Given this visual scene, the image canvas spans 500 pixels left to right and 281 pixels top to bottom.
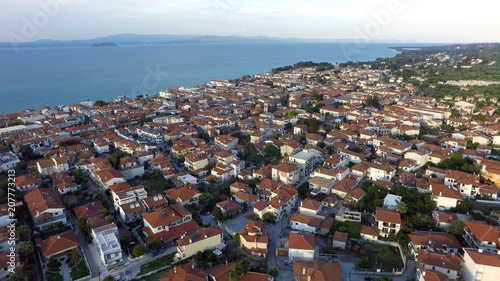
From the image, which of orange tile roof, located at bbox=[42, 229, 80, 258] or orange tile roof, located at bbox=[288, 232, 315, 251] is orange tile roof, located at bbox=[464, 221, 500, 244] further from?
orange tile roof, located at bbox=[42, 229, 80, 258]

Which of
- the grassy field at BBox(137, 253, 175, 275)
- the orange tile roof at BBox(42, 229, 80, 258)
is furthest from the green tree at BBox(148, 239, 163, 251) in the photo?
the orange tile roof at BBox(42, 229, 80, 258)

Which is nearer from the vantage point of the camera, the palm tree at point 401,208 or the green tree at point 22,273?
the green tree at point 22,273

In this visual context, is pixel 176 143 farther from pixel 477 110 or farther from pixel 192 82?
pixel 192 82

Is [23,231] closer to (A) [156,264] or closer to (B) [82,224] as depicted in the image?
(B) [82,224]

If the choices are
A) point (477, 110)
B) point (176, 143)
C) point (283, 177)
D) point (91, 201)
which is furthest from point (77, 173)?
point (477, 110)

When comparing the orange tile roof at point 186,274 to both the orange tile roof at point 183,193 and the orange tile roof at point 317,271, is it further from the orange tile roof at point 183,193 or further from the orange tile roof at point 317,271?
the orange tile roof at point 183,193

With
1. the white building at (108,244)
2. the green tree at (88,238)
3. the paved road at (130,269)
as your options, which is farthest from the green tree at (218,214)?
the green tree at (88,238)

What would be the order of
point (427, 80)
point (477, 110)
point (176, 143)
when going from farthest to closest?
point (427, 80)
point (477, 110)
point (176, 143)

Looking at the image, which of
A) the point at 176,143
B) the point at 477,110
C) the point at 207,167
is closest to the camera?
the point at 207,167
